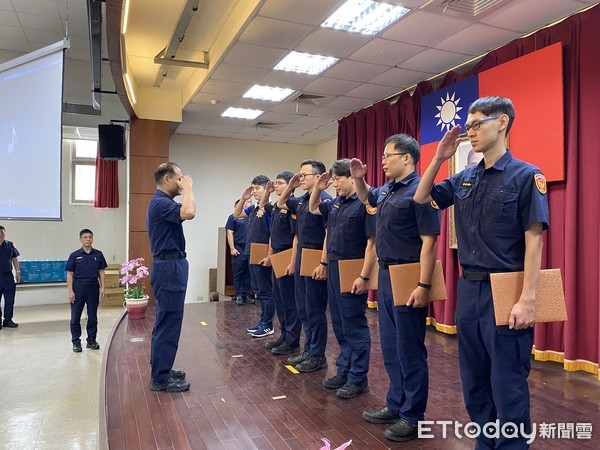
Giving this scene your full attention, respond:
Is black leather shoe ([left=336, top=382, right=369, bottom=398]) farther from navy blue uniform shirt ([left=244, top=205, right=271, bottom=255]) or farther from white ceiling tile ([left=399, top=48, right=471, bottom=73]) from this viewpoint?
white ceiling tile ([left=399, top=48, right=471, bottom=73])

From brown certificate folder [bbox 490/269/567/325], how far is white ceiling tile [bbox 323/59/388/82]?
11.0 feet

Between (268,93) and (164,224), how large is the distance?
3290 mm

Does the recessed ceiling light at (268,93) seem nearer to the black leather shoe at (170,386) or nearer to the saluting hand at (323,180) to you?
the saluting hand at (323,180)

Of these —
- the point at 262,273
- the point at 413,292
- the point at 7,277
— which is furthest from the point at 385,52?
the point at 7,277

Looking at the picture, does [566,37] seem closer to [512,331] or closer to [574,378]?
[574,378]

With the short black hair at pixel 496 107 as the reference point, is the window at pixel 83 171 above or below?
above

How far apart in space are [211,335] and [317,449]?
2571mm

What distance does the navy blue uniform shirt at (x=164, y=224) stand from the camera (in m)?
2.82

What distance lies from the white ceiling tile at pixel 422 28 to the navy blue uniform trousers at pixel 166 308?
266 centimetres

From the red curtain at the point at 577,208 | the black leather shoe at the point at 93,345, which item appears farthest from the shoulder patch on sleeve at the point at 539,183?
the black leather shoe at the point at 93,345

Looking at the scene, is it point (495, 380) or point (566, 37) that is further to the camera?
point (566, 37)

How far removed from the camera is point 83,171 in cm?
917

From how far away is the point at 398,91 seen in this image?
17.7 ft

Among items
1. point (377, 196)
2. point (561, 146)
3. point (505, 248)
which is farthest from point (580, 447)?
point (561, 146)
